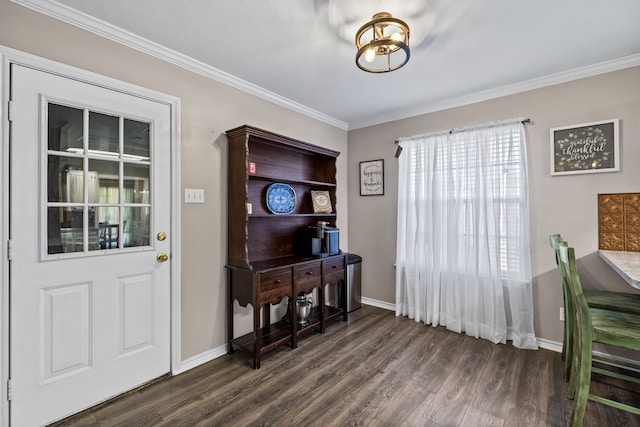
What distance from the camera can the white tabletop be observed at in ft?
4.50

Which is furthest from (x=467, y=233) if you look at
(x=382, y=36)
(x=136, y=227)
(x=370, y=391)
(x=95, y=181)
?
(x=95, y=181)

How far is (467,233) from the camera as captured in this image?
2973mm

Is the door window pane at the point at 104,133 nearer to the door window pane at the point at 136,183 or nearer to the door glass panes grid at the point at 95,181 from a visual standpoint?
the door glass panes grid at the point at 95,181

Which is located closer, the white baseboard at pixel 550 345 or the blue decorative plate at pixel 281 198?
the white baseboard at pixel 550 345

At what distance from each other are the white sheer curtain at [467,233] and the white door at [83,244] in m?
2.51

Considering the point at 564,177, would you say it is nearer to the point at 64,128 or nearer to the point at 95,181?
the point at 95,181

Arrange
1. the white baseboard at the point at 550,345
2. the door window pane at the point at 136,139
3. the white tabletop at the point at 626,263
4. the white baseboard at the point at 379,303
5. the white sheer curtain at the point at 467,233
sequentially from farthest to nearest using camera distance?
1. the white baseboard at the point at 379,303
2. the white sheer curtain at the point at 467,233
3. the white baseboard at the point at 550,345
4. the door window pane at the point at 136,139
5. the white tabletop at the point at 626,263

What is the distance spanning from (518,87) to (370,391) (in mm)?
2968

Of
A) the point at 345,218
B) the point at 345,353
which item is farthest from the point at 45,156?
the point at 345,218

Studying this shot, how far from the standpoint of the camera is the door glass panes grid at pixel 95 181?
1720 millimetres

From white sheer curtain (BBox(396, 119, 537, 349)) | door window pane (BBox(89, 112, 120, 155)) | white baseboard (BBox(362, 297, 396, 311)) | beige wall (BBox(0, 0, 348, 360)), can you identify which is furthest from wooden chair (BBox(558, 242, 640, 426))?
door window pane (BBox(89, 112, 120, 155))

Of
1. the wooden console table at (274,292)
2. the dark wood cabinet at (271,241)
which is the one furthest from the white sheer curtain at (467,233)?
the wooden console table at (274,292)

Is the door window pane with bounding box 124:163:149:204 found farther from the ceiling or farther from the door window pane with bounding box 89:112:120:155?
the ceiling

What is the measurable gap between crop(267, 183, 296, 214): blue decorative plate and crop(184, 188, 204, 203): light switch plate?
25.7 inches
